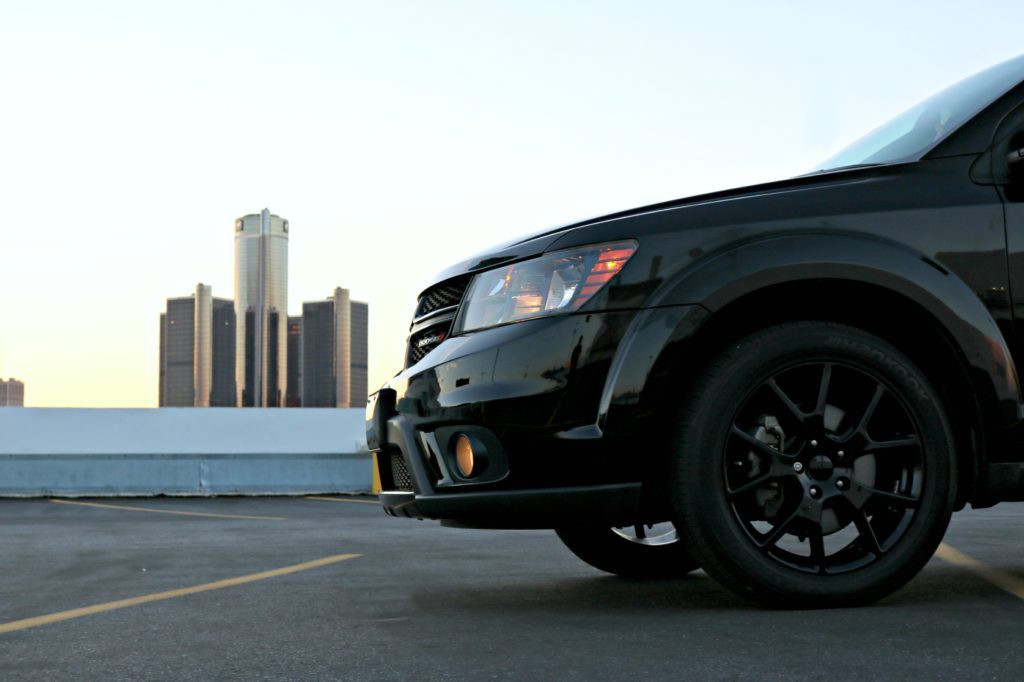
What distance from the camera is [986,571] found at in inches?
197

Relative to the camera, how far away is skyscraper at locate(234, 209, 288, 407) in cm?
4739

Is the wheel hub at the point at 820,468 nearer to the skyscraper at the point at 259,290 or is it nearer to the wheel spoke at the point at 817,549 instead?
the wheel spoke at the point at 817,549

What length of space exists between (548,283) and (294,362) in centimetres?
11838

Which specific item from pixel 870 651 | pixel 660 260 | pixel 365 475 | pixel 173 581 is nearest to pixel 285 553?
pixel 173 581

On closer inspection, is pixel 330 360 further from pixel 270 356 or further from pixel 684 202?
pixel 684 202

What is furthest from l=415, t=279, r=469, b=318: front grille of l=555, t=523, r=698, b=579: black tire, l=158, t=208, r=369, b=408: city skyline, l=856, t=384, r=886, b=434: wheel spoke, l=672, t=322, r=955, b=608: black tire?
l=158, t=208, r=369, b=408: city skyline

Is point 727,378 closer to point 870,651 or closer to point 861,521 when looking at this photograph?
point 861,521

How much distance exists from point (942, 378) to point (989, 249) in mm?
446

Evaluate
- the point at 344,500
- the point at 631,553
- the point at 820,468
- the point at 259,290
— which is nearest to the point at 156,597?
the point at 631,553

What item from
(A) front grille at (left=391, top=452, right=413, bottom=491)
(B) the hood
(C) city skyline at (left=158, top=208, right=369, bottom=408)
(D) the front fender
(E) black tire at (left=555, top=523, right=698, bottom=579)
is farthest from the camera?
(C) city skyline at (left=158, top=208, right=369, bottom=408)

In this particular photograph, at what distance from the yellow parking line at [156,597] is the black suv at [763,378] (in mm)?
1229

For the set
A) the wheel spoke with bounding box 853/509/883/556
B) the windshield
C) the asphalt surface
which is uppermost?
the windshield

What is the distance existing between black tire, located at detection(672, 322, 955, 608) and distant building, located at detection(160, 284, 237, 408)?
110 m

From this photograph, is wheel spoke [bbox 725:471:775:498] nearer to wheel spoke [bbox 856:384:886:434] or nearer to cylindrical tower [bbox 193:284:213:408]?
wheel spoke [bbox 856:384:886:434]
